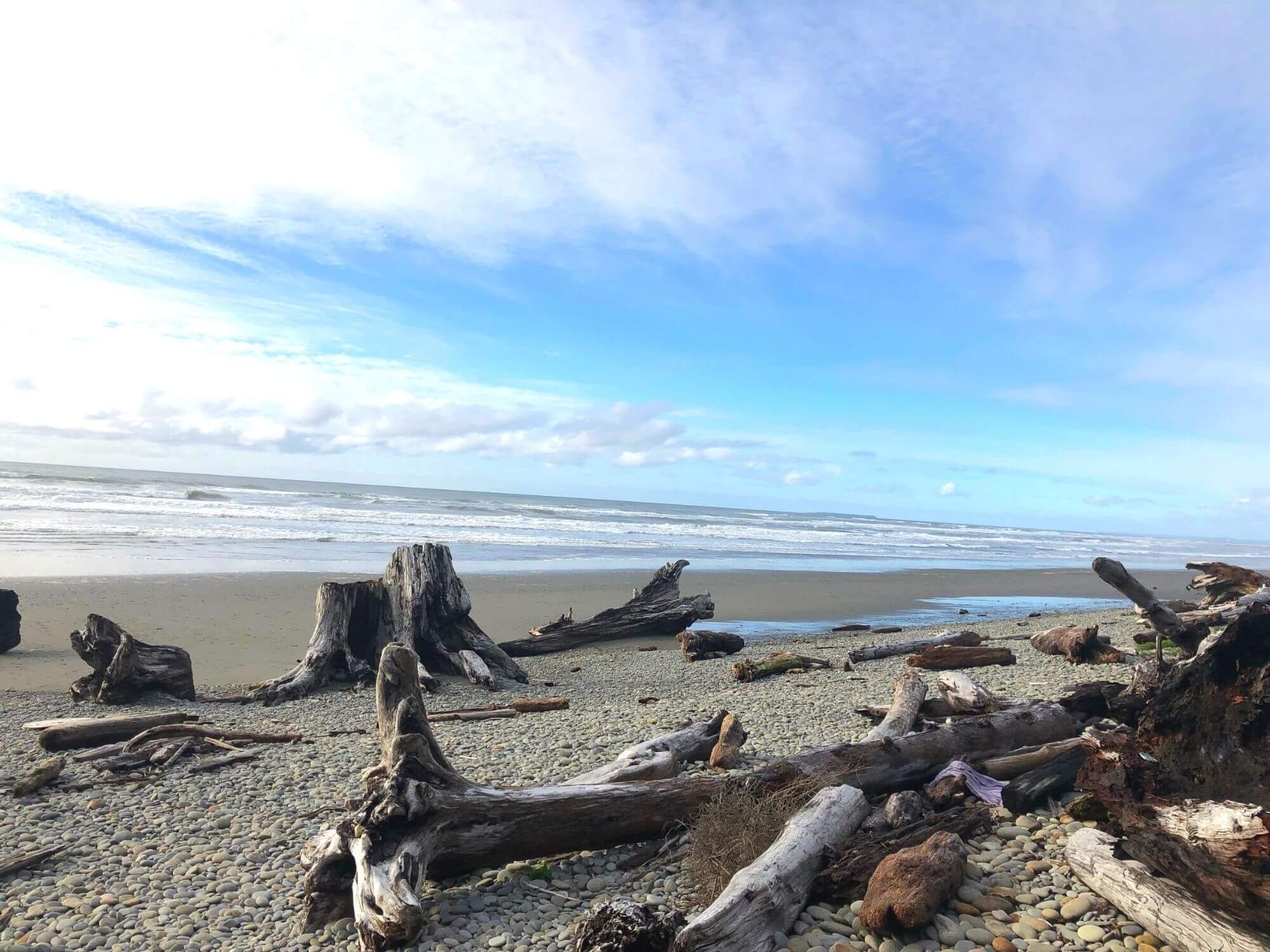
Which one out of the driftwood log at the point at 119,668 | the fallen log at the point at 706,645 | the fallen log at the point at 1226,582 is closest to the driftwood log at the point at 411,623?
the driftwood log at the point at 119,668

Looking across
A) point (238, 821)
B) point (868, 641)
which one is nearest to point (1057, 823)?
point (238, 821)

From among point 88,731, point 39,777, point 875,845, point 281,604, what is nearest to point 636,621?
point 281,604

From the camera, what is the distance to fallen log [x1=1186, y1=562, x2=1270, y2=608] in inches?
456

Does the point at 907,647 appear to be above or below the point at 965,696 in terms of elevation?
below

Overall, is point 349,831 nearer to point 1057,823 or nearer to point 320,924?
point 320,924

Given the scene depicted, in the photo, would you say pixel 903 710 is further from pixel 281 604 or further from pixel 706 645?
pixel 281 604

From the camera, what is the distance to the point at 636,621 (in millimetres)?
14250

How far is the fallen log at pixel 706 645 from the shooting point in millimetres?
12352

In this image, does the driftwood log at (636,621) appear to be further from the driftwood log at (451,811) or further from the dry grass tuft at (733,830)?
the dry grass tuft at (733,830)

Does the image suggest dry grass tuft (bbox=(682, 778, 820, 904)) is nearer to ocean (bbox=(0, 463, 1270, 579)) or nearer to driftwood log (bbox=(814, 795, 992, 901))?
driftwood log (bbox=(814, 795, 992, 901))

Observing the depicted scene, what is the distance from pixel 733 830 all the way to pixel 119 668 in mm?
7193

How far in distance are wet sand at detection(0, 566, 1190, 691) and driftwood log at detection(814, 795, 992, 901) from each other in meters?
8.57

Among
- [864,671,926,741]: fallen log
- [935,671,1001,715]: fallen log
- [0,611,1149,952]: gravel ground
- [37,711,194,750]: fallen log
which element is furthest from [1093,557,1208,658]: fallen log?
[37,711,194,750]: fallen log

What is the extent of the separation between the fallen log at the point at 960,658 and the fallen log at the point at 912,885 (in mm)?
6703
